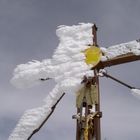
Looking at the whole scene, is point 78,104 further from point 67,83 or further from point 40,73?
point 40,73

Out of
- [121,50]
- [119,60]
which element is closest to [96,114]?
[119,60]

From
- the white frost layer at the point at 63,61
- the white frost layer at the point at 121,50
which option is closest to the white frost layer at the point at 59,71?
the white frost layer at the point at 63,61

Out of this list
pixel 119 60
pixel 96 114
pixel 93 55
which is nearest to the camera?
pixel 96 114

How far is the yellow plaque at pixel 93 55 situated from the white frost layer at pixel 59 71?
0.08m

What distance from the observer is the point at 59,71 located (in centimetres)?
894

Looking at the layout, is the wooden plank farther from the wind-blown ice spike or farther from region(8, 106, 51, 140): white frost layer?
region(8, 106, 51, 140): white frost layer

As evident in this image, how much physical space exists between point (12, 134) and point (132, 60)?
2.41 metres

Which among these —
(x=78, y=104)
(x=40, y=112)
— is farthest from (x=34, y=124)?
(x=78, y=104)

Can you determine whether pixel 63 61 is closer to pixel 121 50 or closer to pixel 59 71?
pixel 59 71

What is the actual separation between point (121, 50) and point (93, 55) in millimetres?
483

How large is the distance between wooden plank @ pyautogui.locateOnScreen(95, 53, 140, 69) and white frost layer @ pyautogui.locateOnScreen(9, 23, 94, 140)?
0.75ft

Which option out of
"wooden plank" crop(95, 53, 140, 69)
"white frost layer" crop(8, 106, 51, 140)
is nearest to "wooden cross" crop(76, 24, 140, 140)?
"wooden plank" crop(95, 53, 140, 69)

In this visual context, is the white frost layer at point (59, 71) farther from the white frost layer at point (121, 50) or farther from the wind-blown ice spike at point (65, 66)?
the white frost layer at point (121, 50)

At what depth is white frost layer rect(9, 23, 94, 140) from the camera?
8719 millimetres
